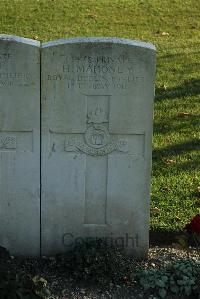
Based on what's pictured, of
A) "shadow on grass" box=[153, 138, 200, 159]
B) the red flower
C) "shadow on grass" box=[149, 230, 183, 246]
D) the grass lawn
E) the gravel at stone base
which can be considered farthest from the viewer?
"shadow on grass" box=[153, 138, 200, 159]

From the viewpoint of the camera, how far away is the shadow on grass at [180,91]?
9.35 m

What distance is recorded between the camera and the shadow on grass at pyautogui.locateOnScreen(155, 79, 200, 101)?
9352mm

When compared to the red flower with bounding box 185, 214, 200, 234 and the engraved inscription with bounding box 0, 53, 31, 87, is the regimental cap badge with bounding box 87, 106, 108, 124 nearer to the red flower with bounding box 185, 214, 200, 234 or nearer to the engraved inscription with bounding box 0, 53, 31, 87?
the engraved inscription with bounding box 0, 53, 31, 87

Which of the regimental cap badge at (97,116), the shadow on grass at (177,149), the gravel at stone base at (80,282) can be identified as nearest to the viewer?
the gravel at stone base at (80,282)

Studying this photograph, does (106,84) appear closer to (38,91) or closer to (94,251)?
(38,91)

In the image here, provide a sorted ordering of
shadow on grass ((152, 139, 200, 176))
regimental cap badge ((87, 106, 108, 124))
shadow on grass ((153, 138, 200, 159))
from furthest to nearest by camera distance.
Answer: shadow on grass ((153, 138, 200, 159)), shadow on grass ((152, 139, 200, 176)), regimental cap badge ((87, 106, 108, 124))

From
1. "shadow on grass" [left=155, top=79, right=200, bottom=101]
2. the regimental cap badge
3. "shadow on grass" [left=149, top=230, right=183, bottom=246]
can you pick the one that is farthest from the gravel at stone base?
"shadow on grass" [left=155, top=79, right=200, bottom=101]

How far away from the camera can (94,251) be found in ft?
15.9

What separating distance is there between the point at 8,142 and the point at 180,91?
503 cm

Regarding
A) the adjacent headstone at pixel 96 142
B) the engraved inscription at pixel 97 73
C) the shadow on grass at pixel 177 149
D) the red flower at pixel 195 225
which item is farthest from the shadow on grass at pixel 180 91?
the engraved inscription at pixel 97 73

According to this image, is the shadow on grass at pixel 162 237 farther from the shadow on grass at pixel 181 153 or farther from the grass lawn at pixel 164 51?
the shadow on grass at pixel 181 153

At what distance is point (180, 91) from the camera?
31.4 feet

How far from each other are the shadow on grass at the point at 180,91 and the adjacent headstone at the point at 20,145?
4.47m

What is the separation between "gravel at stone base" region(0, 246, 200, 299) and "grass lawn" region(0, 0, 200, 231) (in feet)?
2.45
